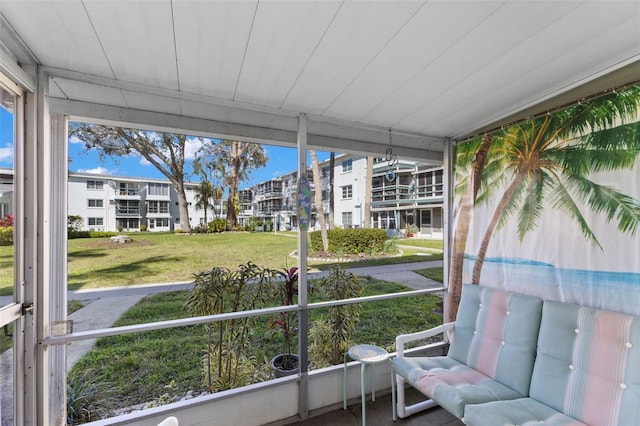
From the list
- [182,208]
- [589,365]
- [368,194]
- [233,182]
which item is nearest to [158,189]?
[182,208]

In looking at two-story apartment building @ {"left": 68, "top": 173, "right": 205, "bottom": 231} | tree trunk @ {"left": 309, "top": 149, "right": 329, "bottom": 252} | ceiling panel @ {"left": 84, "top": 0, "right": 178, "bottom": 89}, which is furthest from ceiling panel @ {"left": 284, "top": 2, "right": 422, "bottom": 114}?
two-story apartment building @ {"left": 68, "top": 173, "right": 205, "bottom": 231}

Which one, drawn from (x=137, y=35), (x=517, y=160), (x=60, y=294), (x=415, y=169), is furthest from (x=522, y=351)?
(x=60, y=294)

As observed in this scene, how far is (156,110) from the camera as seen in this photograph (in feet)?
6.21

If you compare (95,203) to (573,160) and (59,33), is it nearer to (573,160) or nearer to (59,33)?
(59,33)

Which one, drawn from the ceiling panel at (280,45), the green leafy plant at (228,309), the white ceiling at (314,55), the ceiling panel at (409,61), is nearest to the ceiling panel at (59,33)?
the white ceiling at (314,55)

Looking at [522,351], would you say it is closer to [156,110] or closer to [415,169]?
[415,169]

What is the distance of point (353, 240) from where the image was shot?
5461mm

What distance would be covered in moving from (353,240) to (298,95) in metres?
3.97

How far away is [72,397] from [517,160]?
12.0 feet

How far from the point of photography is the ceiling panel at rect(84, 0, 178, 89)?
107 cm

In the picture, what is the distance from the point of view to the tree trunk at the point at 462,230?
2.37 metres

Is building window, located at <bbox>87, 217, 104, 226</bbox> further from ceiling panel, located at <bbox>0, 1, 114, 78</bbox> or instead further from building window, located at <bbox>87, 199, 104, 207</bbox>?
ceiling panel, located at <bbox>0, 1, 114, 78</bbox>

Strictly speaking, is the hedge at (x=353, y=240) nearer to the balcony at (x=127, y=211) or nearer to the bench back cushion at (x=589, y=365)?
the balcony at (x=127, y=211)

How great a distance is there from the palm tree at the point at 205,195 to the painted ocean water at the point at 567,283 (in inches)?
169
